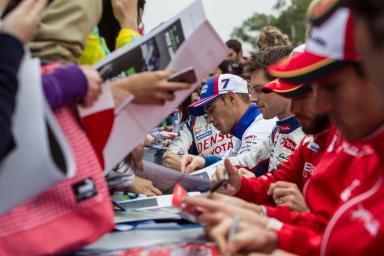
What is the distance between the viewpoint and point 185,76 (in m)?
1.65

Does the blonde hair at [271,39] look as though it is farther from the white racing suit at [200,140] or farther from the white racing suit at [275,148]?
the white racing suit at [275,148]

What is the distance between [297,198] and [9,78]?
3.72 ft

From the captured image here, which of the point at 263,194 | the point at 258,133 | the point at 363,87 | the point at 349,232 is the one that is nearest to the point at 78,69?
the point at 363,87

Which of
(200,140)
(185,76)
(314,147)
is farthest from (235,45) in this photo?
(185,76)

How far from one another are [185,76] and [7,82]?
58 cm

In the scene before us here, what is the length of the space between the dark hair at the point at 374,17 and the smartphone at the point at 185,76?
2.15 ft

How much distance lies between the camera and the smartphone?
1633 millimetres

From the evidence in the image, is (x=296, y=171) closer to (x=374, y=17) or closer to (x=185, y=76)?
(x=185, y=76)

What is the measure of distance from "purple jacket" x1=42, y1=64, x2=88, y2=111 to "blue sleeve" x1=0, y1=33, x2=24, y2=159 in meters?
0.09

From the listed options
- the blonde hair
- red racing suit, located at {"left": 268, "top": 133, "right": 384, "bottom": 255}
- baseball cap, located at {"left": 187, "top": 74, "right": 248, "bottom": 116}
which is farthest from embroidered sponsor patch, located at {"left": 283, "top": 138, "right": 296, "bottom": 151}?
the blonde hair

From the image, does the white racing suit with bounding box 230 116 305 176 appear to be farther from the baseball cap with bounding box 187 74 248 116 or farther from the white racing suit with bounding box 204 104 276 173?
the baseball cap with bounding box 187 74 248 116

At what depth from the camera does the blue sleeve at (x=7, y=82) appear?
1.18 m

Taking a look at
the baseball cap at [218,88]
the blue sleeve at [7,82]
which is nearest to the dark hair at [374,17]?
the blue sleeve at [7,82]

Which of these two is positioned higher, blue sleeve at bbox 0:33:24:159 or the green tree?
blue sleeve at bbox 0:33:24:159
